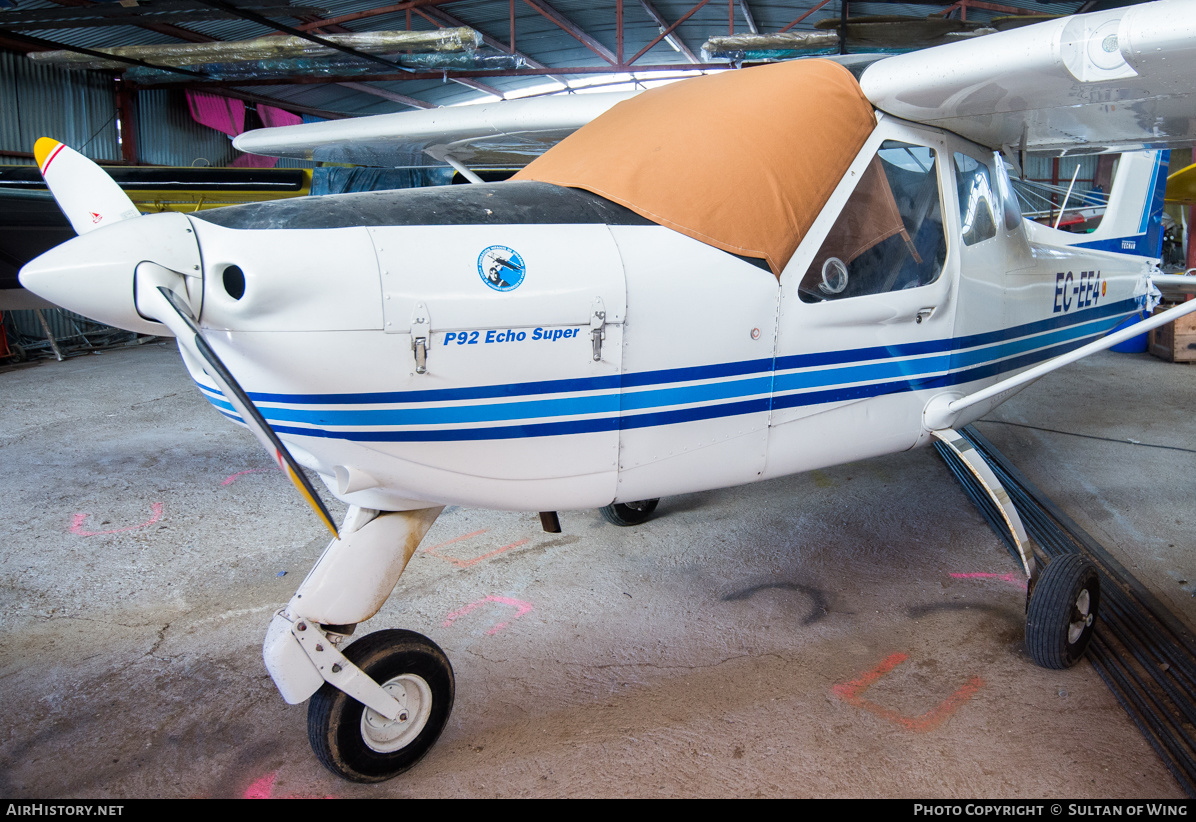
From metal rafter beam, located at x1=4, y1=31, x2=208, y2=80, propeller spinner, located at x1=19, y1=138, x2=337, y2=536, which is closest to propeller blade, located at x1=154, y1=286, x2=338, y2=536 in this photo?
propeller spinner, located at x1=19, y1=138, x2=337, y2=536

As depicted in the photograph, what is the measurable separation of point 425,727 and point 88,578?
2.20 metres

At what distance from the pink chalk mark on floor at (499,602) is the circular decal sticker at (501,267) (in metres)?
1.62

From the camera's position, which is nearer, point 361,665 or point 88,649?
point 361,665

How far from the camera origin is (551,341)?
202cm

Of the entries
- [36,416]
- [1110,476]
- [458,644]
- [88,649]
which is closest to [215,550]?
[88,649]

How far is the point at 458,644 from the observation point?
296cm

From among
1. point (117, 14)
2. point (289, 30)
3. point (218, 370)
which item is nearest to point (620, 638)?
point (218, 370)

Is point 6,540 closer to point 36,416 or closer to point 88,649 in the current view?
point 88,649

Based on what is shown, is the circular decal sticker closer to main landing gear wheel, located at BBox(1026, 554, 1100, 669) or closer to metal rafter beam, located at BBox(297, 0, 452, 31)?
main landing gear wheel, located at BBox(1026, 554, 1100, 669)

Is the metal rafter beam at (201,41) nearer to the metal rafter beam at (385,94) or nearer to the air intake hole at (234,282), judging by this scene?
the metal rafter beam at (385,94)

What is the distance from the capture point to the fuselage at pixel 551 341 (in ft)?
5.95

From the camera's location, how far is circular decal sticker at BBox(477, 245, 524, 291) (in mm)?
1924

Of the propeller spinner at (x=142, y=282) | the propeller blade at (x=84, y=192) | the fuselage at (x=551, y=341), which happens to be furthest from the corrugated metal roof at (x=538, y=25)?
the propeller spinner at (x=142, y=282)

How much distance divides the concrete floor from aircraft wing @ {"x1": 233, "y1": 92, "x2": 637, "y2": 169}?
2204 mm
